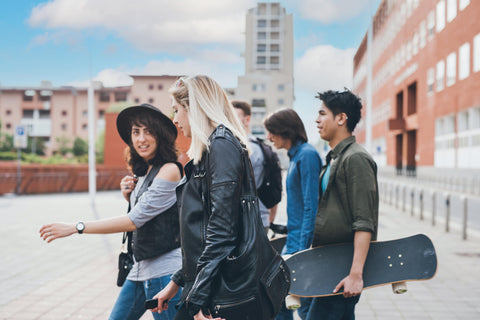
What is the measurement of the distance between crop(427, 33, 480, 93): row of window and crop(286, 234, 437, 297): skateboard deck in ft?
85.5

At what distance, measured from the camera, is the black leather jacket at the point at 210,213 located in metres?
1.77

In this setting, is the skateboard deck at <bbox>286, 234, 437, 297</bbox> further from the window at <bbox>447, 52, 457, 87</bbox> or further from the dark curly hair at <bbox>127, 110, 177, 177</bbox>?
the window at <bbox>447, 52, 457, 87</bbox>

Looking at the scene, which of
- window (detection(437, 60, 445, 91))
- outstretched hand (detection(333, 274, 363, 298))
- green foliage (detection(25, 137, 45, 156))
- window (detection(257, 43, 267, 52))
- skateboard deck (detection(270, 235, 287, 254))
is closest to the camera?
outstretched hand (detection(333, 274, 363, 298))

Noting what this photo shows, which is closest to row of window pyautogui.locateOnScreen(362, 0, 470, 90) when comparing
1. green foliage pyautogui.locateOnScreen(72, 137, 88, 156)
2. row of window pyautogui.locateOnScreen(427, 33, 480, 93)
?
row of window pyautogui.locateOnScreen(427, 33, 480, 93)

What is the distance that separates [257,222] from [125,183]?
1.27 meters

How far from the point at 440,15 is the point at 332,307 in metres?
34.8

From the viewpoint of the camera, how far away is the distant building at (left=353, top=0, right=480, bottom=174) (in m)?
27.8

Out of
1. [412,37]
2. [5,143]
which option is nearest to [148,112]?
[412,37]

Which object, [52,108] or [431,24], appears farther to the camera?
[52,108]

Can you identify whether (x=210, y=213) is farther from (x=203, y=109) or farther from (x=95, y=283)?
(x=95, y=283)

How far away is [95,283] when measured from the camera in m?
5.75

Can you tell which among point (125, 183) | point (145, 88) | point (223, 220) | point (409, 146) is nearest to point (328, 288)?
point (223, 220)

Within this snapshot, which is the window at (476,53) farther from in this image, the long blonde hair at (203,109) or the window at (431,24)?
the long blonde hair at (203,109)

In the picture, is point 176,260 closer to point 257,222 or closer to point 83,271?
point 257,222
